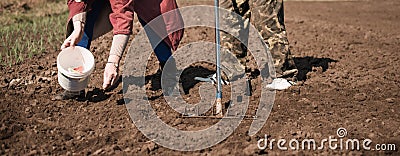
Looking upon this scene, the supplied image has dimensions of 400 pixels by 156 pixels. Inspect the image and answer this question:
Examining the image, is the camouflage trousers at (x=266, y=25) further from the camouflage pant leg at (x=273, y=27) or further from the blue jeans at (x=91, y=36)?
the blue jeans at (x=91, y=36)

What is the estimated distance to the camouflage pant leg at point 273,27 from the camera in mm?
4316

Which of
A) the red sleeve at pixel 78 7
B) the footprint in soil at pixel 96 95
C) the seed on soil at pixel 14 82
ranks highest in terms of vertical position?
the red sleeve at pixel 78 7

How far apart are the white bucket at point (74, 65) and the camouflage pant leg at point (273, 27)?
140cm

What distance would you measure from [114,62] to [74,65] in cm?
75

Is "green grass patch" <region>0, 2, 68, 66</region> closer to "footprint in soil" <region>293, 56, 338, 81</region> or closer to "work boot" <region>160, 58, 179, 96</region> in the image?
"work boot" <region>160, 58, 179, 96</region>

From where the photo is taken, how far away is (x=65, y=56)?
3.77 m

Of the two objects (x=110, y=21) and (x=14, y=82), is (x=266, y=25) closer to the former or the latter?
(x=110, y=21)

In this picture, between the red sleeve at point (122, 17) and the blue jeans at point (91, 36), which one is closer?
the red sleeve at point (122, 17)

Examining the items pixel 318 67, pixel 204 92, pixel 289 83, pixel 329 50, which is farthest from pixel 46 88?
pixel 329 50

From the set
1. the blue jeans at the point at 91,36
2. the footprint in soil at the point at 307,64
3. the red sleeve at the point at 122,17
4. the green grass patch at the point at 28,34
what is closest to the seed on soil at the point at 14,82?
the green grass patch at the point at 28,34

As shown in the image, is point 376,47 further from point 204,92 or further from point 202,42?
point 204,92

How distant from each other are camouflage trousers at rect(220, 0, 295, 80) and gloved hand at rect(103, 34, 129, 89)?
1.38m

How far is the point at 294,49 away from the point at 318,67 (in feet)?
3.23

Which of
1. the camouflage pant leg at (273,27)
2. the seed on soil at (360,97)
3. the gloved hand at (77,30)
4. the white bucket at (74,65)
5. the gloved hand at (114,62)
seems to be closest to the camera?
the gloved hand at (114,62)
